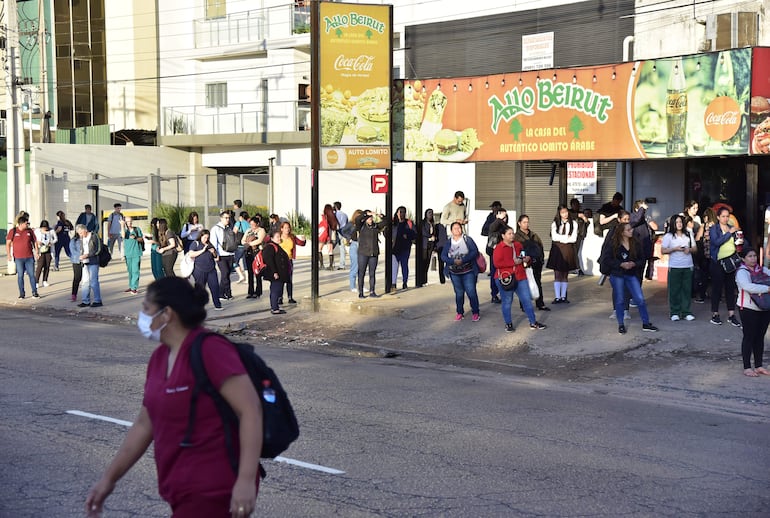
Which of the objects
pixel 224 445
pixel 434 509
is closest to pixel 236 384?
pixel 224 445

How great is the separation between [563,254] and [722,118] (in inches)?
137

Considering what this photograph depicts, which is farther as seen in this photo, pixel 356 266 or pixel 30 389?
pixel 356 266

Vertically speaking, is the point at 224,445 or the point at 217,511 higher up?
the point at 224,445

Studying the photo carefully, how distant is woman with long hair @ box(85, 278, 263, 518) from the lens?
3.87 m

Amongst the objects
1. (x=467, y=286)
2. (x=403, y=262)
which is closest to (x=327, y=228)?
(x=403, y=262)

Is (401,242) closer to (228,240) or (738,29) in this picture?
(228,240)

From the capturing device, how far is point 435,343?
49.7 feet

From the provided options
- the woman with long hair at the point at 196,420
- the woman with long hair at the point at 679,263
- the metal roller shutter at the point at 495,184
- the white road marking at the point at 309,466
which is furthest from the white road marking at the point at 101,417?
the metal roller shutter at the point at 495,184

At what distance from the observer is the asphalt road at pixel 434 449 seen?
22.2 feet

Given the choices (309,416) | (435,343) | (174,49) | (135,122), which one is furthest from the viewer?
(135,122)

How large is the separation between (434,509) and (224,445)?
2.96m

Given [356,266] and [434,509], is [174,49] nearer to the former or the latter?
[356,266]

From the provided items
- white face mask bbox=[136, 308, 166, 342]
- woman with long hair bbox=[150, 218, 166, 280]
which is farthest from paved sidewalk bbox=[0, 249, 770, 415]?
white face mask bbox=[136, 308, 166, 342]

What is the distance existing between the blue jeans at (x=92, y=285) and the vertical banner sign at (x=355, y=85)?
5439mm
